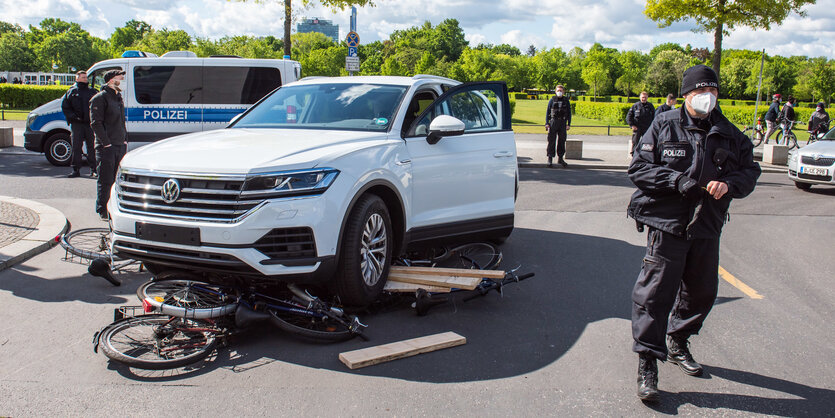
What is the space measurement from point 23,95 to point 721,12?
35711 mm

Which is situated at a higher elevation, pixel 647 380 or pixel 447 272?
pixel 447 272

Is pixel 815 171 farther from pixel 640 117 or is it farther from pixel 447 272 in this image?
pixel 447 272

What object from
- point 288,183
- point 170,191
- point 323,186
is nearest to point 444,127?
point 323,186

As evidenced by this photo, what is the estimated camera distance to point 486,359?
4.36m

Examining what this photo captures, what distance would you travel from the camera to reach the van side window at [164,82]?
548 inches

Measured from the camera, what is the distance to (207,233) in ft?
14.3

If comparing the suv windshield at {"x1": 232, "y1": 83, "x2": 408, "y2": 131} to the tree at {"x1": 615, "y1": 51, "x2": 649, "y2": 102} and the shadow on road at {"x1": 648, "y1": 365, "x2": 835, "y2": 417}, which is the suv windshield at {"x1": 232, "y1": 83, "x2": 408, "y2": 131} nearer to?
the shadow on road at {"x1": 648, "y1": 365, "x2": 835, "y2": 417}

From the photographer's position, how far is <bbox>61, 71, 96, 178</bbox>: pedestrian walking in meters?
12.0

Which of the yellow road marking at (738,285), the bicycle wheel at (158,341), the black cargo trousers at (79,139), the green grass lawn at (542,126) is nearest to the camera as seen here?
the bicycle wheel at (158,341)

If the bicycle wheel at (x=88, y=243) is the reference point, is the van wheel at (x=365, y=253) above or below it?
above

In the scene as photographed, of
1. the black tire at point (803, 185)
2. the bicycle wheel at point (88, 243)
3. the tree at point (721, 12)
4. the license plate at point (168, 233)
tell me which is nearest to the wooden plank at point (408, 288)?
the license plate at point (168, 233)

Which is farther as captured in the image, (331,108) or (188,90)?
(188,90)

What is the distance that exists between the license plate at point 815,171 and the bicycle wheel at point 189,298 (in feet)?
41.6

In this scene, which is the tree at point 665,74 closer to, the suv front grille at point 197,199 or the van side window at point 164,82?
the van side window at point 164,82
